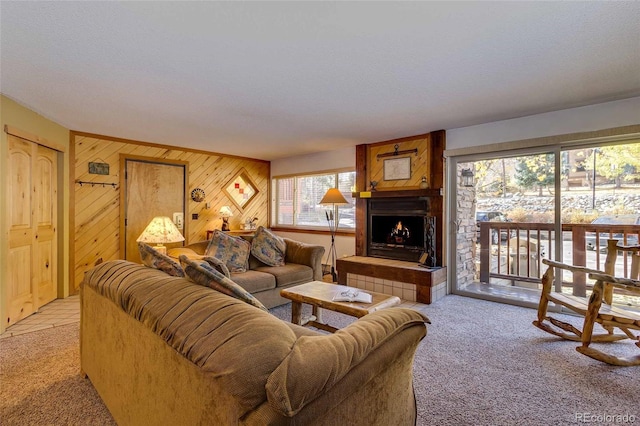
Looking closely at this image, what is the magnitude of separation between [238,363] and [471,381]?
6.41 ft

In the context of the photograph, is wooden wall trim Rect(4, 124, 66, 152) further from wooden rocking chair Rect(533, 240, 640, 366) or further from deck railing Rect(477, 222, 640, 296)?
deck railing Rect(477, 222, 640, 296)

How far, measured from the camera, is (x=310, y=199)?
6223mm

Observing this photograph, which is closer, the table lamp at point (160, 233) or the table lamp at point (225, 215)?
the table lamp at point (160, 233)

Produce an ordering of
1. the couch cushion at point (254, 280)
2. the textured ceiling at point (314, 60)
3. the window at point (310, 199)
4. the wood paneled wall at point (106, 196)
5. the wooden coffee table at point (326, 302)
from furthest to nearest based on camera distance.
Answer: the window at point (310, 199) < the wood paneled wall at point (106, 196) < the couch cushion at point (254, 280) < the wooden coffee table at point (326, 302) < the textured ceiling at point (314, 60)

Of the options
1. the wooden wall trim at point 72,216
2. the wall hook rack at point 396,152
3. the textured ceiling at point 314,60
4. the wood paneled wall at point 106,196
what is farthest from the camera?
the wall hook rack at point 396,152

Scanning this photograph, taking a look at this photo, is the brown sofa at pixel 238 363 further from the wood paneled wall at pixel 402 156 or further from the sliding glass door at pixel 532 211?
the wood paneled wall at pixel 402 156

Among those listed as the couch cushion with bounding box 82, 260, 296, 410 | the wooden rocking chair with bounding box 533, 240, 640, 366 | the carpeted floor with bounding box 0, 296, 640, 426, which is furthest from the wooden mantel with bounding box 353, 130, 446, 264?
the couch cushion with bounding box 82, 260, 296, 410

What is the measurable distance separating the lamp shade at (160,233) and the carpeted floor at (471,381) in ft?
3.60

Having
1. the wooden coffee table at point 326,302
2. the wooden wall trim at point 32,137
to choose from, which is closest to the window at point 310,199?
the wooden coffee table at point 326,302

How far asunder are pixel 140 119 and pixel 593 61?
14.6ft

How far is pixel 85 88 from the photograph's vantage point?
2.88 metres

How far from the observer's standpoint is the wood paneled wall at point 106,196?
4.46 meters

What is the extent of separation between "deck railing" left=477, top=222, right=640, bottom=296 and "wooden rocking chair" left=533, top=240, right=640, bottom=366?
0.72 m

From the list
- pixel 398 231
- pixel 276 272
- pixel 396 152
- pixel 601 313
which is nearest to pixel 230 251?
pixel 276 272
